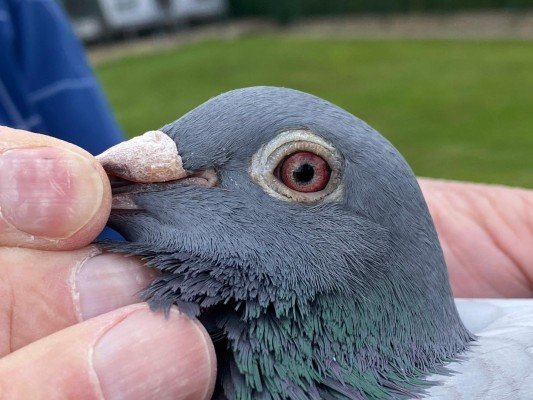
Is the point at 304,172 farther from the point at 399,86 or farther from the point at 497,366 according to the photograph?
the point at 399,86

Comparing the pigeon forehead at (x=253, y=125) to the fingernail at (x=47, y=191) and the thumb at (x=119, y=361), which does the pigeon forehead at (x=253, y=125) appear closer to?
the fingernail at (x=47, y=191)

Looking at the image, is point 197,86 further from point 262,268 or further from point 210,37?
point 262,268

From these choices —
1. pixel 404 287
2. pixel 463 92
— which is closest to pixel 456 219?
Answer: pixel 404 287

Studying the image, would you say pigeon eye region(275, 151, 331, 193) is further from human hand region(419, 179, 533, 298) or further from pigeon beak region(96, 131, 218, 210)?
human hand region(419, 179, 533, 298)

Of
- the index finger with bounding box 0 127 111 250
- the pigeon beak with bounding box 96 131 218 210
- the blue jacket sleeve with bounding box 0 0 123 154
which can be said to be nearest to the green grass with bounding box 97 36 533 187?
the blue jacket sleeve with bounding box 0 0 123 154

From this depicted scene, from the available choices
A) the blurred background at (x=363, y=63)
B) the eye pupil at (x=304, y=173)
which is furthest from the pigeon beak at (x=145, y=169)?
the blurred background at (x=363, y=63)
